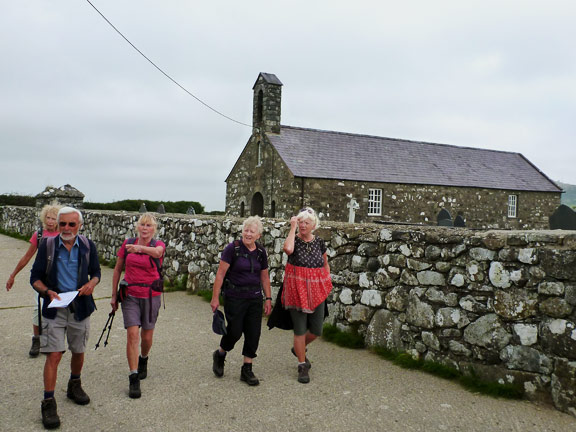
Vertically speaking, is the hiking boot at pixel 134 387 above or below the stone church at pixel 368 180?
below

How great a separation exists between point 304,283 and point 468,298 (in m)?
1.58

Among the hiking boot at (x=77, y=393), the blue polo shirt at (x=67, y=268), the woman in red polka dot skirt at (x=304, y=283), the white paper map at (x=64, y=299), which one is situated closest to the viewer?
the white paper map at (x=64, y=299)

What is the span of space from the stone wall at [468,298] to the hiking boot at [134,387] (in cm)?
264

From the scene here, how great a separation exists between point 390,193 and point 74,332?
76.6ft

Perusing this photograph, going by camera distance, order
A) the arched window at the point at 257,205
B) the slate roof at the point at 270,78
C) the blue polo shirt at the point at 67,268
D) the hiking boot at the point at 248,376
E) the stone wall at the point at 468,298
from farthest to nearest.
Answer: the arched window at the point at 257,205, the slate roof at the point at 270,78, the hiking boot at the point at 248,376, the stone wall at the point at 468,298, the blue polo shirt at the point at 67,268

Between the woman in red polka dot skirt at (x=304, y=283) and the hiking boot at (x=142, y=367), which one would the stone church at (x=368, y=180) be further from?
the hiking boot at (x=142, y=367)

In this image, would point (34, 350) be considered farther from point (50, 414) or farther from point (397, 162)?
point (397, 162)

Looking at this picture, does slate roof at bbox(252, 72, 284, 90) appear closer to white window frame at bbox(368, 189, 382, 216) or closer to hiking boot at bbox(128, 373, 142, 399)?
white window frame at bbox(368, 189, 382, 216)

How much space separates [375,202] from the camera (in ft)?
83.5

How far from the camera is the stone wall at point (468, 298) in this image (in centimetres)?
387

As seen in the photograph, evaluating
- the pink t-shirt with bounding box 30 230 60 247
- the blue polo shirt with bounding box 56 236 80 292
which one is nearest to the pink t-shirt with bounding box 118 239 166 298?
the blue polo shirt with bounding box 56 236 80 292

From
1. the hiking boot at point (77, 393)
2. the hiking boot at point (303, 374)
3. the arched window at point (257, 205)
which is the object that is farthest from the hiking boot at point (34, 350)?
the arched window at point (257, 205)

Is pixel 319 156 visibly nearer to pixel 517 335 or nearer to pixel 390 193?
pixel 390 193

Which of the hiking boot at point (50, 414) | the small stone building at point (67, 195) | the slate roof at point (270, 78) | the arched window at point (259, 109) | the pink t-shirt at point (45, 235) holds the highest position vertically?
the slate roof at point (270, 78)
